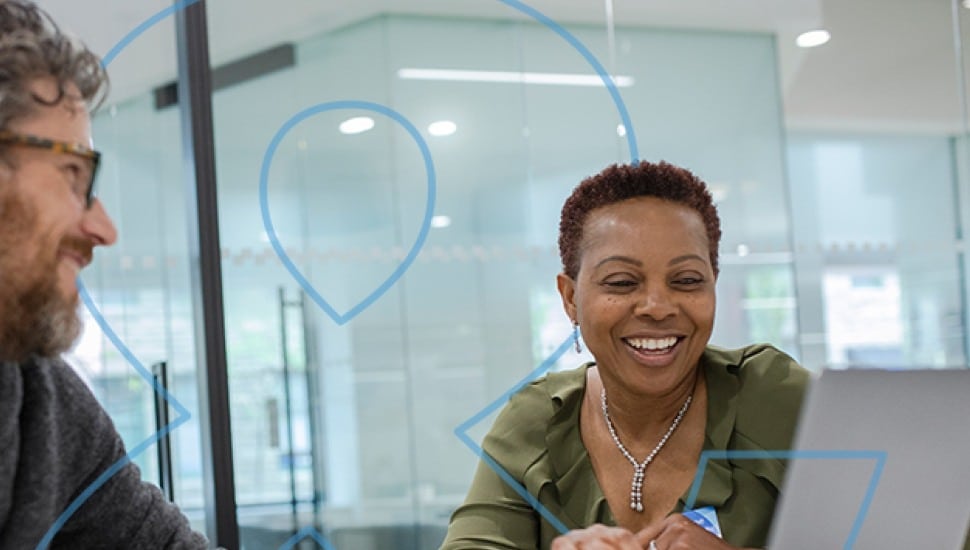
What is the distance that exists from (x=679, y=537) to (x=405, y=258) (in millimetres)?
1784

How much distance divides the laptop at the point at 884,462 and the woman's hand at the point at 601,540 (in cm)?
21

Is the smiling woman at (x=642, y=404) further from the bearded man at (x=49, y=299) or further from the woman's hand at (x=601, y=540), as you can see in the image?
the bearded man at (x=49, y=299)

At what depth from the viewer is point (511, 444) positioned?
47.2 inches

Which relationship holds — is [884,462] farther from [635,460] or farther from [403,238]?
[403,238]

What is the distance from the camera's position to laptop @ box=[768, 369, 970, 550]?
750mm

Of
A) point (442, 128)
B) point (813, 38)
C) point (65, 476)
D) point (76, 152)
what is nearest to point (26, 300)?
point (76, 152)

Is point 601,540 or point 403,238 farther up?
point 403,238

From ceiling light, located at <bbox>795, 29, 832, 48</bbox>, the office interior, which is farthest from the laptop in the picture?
ceiling light, located at <bbox>795, 29, 832, 48</bbox>

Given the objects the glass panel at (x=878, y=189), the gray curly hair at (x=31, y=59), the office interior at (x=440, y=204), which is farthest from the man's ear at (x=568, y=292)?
the glass panel at (x=878, y=189)

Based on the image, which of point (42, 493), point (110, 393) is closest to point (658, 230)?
point (42, 493)

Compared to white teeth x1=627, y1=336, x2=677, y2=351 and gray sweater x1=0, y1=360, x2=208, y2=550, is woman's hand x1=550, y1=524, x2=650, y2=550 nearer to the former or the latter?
white teeth x1=627, y1=336, x2=677, y2=351

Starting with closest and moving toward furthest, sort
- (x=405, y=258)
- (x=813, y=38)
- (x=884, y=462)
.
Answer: (x=884, y=462), (x=405, y=258), (x=813, y=38)

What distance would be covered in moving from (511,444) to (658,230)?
0.29 metres

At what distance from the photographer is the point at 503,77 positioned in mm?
2832
